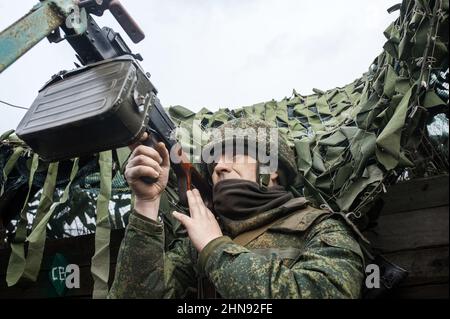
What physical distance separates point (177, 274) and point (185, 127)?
1.23 meters

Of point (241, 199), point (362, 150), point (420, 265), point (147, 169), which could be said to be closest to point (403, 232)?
point (420, 265)

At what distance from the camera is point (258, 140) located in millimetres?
2076

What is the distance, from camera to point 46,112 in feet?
5.10

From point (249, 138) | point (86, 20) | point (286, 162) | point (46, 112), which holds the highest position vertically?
point (86, 20)

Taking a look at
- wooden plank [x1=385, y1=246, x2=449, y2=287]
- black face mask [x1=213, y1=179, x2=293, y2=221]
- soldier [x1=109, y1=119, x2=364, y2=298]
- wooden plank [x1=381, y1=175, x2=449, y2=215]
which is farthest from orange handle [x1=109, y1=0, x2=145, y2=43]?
wooden plank [x1=385, y1=246, x2=449, y2=287]

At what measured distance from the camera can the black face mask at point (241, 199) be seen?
1.78 m

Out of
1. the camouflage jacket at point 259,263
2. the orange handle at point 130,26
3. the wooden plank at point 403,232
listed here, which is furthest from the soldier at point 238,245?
the orange handle at point 130,26

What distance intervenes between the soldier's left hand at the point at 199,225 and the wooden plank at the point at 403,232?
0.70m

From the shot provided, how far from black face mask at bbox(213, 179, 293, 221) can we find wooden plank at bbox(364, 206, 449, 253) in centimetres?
44

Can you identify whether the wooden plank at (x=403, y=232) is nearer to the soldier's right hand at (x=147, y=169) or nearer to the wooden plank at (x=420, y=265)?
the wooden plank at (x=420, y=265)

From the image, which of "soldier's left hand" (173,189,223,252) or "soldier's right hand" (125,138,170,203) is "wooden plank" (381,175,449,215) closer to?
"soldier's left hand" (173,189,223,252)

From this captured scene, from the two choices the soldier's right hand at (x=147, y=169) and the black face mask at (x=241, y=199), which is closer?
the soldier's right hand at (x=147, y=169)
